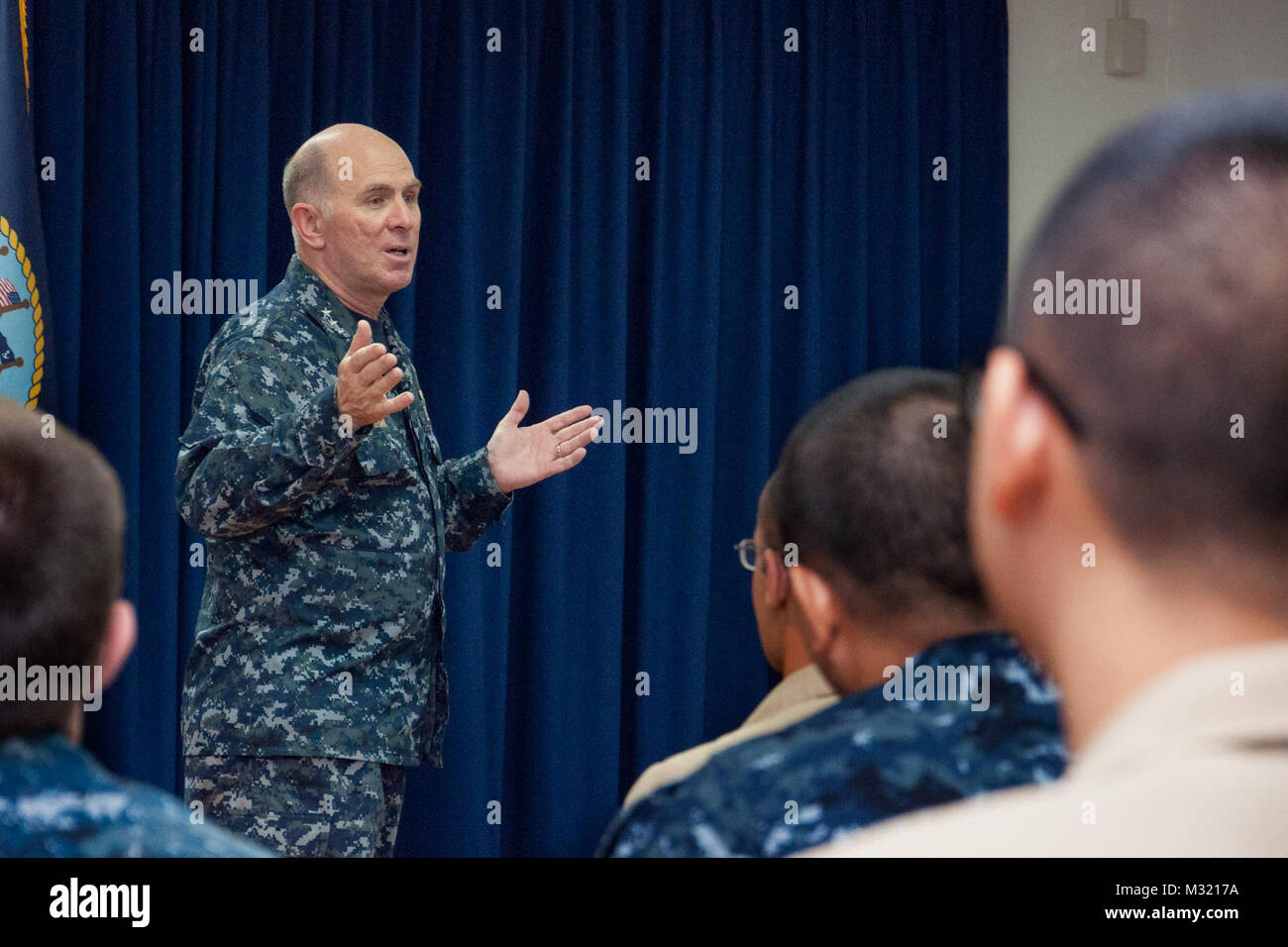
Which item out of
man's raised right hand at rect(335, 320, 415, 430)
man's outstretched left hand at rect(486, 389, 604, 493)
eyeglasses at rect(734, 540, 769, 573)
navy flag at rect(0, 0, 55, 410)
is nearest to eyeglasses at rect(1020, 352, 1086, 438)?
eyeglasses at rect(734, 540, 769, 573)

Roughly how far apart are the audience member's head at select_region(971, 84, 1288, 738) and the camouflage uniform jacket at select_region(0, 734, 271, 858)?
50cm

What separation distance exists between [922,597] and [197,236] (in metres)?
2.80

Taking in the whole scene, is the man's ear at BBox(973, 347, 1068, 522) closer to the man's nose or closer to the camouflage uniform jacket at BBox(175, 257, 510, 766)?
the camouflage uniform jacket at BBox(175, 257, 510, 766)

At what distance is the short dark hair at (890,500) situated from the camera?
115cm

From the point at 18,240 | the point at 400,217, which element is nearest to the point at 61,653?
the point at 400,217

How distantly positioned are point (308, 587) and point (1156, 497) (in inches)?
76.8

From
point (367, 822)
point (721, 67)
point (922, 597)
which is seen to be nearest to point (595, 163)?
point (721, 67)

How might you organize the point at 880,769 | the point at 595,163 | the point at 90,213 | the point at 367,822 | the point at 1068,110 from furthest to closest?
the point at 1068,110 → the point at 595,163 → the point at 90,213 → the point at 367,822 → the point at 880,769

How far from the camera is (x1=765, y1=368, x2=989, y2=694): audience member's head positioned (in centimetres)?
115

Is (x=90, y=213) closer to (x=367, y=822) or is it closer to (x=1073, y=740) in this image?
(x=367, y=822)

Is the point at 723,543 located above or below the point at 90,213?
below

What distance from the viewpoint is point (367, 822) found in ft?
7.61

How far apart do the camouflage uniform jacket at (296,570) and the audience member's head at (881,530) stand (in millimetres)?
1170

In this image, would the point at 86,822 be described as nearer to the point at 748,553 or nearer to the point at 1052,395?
the point at 1052,395
